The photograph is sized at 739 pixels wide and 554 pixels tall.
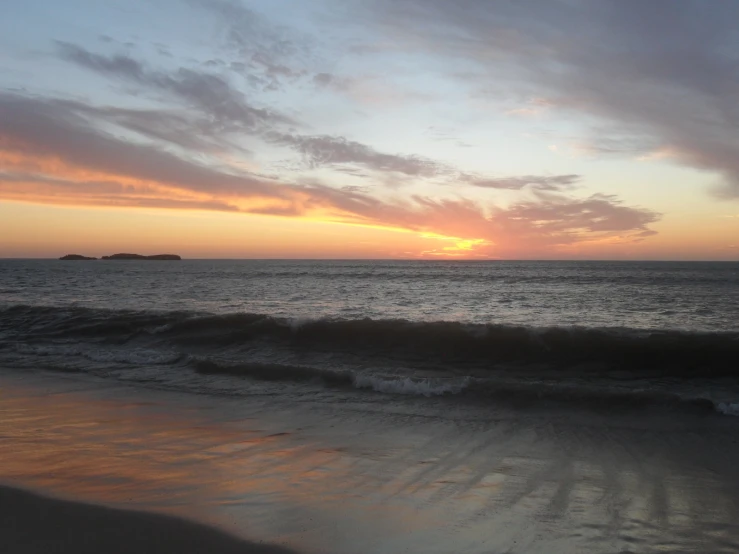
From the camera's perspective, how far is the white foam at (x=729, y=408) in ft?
28.2

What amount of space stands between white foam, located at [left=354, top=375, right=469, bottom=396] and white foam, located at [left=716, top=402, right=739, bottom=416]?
4434 millimetres

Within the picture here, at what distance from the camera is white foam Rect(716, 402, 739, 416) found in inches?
338

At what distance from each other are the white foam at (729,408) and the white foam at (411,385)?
443 centimetres

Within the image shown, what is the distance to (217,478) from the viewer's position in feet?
17.7

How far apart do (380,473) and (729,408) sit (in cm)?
690

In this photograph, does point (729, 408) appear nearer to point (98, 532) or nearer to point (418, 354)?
point (418, 354)

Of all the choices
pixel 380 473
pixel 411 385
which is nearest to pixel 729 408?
pixel 411 385

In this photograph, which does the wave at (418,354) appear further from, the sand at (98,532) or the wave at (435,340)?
the sand at (98,532)

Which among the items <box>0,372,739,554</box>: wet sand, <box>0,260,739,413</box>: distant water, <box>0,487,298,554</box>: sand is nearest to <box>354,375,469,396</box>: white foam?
<box>0,260,739,413</box>: distant water

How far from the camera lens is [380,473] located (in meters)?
5.64

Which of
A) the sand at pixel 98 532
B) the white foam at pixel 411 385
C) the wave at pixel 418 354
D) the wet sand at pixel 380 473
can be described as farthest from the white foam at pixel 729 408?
the sand at pixel 98 532

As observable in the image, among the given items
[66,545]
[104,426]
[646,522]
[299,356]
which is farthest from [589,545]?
[299,356]

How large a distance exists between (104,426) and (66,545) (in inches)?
145

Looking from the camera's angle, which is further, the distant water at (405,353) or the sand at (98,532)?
the distant water at (405,353)
